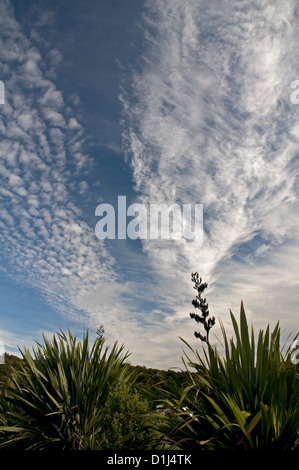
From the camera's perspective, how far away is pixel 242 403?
3219 mm

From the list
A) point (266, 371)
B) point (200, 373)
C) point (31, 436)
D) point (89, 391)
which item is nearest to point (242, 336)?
point (266, 371)

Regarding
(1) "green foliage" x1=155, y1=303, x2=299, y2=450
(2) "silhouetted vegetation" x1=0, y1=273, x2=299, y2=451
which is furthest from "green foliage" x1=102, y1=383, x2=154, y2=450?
(1) "green foliage" x1=155, y1=303, x2=299, y2=450

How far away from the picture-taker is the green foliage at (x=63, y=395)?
5.09m

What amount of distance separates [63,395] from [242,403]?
3633 mm

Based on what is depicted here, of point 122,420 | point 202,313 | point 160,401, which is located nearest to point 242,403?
point 160,401

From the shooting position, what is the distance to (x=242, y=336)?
357 cm

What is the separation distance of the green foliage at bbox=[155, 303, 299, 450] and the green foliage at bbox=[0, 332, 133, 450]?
2531mm

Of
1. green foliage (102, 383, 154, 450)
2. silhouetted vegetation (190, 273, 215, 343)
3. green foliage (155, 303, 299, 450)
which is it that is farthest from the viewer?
silhouetted vegetation (190, 273, 215, 343)

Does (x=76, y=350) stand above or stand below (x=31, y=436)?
above

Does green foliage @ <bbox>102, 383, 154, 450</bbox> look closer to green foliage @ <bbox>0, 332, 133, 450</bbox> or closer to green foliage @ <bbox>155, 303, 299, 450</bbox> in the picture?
green foliage @ <bbox>0, 332, 133, 450</bbox>

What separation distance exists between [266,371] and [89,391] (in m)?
3.86

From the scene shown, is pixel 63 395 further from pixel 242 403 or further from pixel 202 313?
pixel 202 313

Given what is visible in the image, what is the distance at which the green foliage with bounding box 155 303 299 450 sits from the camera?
2869 mm
